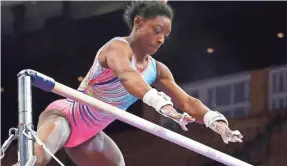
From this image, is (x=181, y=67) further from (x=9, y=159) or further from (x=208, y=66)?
(x=9, y=159)

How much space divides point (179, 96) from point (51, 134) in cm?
47

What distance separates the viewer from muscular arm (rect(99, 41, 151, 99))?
1.97 m

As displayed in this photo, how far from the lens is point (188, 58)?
11.3ft

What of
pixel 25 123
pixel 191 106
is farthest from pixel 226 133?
pixel 25 123

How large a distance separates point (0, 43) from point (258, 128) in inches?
52.2

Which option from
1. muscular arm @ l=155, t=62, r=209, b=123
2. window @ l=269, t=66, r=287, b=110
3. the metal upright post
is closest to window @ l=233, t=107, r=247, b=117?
window @ l=269, t=66, r=287, b=110

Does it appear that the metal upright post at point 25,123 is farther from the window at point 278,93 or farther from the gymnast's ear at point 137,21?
the window at point 278,93

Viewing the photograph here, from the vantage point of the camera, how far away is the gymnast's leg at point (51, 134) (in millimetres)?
1936

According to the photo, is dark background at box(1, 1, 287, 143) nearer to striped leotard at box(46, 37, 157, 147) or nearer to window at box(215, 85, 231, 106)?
window at box(215, 85, 231, 106)

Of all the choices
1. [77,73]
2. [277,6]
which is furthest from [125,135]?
[277,6]

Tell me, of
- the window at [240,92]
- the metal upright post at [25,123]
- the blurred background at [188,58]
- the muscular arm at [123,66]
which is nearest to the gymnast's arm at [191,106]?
the muscular arm at [123,66]

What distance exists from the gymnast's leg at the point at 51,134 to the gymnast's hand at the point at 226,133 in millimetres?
444

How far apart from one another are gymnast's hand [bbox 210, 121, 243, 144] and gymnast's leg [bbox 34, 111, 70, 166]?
0.44 metres

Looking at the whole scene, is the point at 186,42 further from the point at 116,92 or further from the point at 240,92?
the point at 116,92
